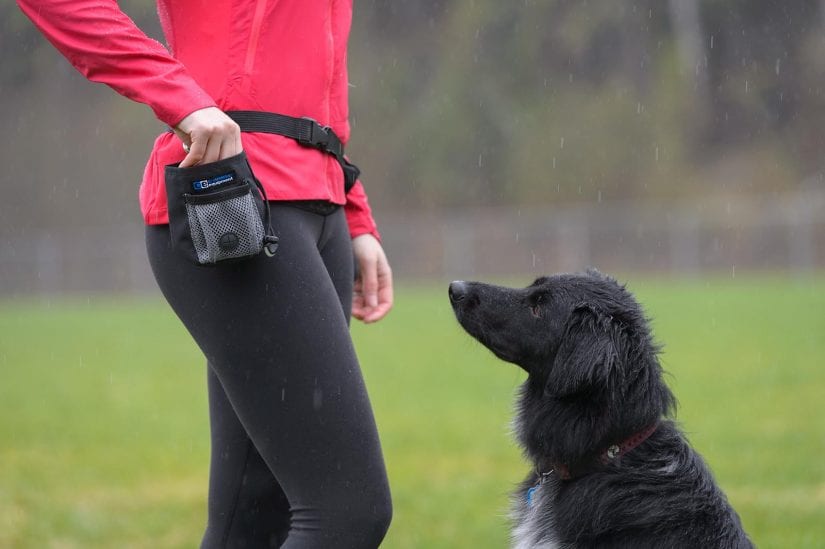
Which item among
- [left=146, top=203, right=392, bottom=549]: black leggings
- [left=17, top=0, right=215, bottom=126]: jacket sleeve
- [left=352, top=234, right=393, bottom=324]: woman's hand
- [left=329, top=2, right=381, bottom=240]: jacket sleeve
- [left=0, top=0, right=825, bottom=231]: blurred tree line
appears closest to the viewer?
[left=17, top=0, right=215, bottom=126]: jacket sleeve

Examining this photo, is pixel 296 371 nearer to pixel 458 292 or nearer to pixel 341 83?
pixel 341 83

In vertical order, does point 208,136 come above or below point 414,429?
above

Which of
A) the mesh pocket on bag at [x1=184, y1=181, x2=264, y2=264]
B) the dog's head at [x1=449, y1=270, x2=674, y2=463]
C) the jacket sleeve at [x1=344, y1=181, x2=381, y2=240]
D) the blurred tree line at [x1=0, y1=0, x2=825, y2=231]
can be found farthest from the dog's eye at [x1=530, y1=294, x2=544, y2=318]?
the blurred tree line at [x1=0, y1=0, x2=825, y2=231]

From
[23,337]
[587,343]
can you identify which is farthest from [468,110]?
[587,343]

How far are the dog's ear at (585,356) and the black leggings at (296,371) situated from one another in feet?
2.83

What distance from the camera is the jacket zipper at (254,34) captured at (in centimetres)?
256

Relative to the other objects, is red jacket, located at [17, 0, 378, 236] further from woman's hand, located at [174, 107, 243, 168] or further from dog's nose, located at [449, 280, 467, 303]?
dog's nose, located at [449, 280, 467, 303]

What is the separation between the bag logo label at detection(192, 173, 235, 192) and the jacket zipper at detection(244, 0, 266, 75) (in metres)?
0.32

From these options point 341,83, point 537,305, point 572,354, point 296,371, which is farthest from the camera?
point 537,305

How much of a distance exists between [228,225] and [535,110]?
119 ft

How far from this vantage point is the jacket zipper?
2.56 meters

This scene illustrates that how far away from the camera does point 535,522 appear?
133 inches

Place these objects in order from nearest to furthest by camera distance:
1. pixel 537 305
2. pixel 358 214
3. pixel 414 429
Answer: pixel 358 214, pixel 537 305, pixel 414 429

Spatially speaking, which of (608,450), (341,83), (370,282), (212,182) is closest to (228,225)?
(212,182)
